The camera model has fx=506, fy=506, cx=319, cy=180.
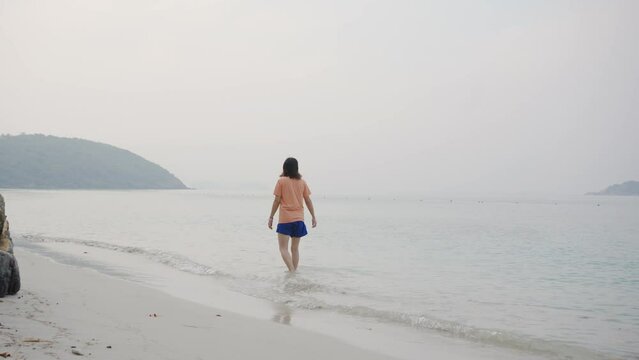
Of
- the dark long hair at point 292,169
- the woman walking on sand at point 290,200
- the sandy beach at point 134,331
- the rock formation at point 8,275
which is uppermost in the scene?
the dark long hair at point 292,169

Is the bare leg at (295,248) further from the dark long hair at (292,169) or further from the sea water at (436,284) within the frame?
the dark long hair at (292,169)

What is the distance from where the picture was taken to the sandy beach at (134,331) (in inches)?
150

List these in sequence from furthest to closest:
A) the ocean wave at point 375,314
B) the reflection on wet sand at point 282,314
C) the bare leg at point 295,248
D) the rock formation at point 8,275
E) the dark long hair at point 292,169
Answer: the bare leg at point 295,248
the dark long hair at point 292,169
the reflection on wet sand at point 282,314
the ocean wave at point 375,314
the rock formation at point 8,275

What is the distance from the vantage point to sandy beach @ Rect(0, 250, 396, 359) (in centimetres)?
382

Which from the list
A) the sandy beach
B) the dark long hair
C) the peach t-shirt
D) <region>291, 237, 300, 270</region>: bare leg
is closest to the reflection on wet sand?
the sandy beach

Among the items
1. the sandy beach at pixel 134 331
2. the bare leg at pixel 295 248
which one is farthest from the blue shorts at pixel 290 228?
the sandy beach at pixel 134 331

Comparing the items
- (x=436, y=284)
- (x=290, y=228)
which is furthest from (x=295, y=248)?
(x=436, y=284)

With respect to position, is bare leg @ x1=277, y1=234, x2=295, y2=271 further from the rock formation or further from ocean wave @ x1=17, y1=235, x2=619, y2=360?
the rock formation

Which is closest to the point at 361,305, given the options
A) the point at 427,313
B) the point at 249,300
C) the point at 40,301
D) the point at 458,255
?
the point at 427,313

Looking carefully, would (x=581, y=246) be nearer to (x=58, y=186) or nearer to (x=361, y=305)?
(x=361, y=305)

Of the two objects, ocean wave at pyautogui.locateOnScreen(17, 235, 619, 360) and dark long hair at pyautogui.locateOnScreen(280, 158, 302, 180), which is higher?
dark long hair at pyautogui.locateOnScreen(280, 158, 302, 180)

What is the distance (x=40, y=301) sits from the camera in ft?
18.2

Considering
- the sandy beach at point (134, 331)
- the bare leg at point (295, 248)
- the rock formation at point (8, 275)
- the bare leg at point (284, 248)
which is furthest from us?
the bare leg at point (295, 248)

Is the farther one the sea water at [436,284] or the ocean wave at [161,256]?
the ocean wave at [161,256]
